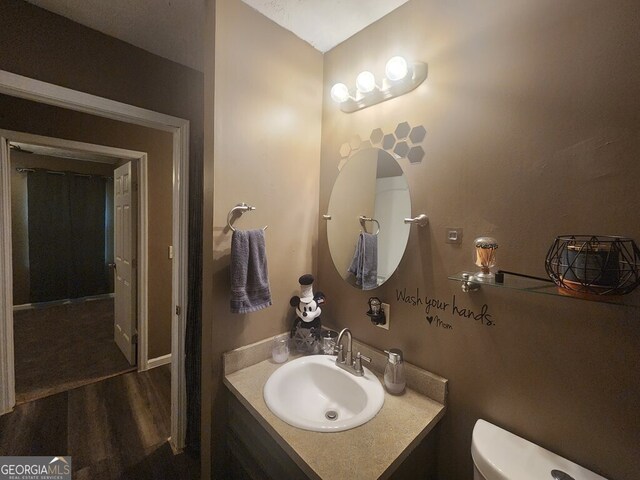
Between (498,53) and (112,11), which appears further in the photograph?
(112,11)

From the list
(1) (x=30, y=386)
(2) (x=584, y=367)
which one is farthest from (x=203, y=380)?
(1) (x=30, y=386)

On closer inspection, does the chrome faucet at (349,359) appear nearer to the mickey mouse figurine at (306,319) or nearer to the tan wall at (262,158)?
the mickey mouse figurine at (306,319)

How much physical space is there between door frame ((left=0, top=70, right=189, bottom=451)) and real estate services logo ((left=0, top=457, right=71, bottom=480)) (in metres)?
0.50

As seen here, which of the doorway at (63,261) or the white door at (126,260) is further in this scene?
the doorway at (63,261)

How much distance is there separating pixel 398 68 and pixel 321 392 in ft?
4.44

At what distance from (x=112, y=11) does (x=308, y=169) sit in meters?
1.21

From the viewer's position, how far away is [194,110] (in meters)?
1.71

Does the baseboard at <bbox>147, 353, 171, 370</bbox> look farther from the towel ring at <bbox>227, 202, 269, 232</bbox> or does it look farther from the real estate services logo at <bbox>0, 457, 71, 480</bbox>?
the towel ring at <bbox>227, 202, 269, 232</bbox>

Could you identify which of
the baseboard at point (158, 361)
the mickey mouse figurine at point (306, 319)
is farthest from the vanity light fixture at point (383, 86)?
the baseboard at point (158, 361)

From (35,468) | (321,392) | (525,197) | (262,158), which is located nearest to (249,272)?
(262,158)

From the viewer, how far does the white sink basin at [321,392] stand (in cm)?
93

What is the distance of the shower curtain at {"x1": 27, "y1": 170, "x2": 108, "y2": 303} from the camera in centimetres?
379

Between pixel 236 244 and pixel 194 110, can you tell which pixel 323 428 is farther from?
pixel 194 110

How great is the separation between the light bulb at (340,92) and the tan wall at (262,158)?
0.15m
